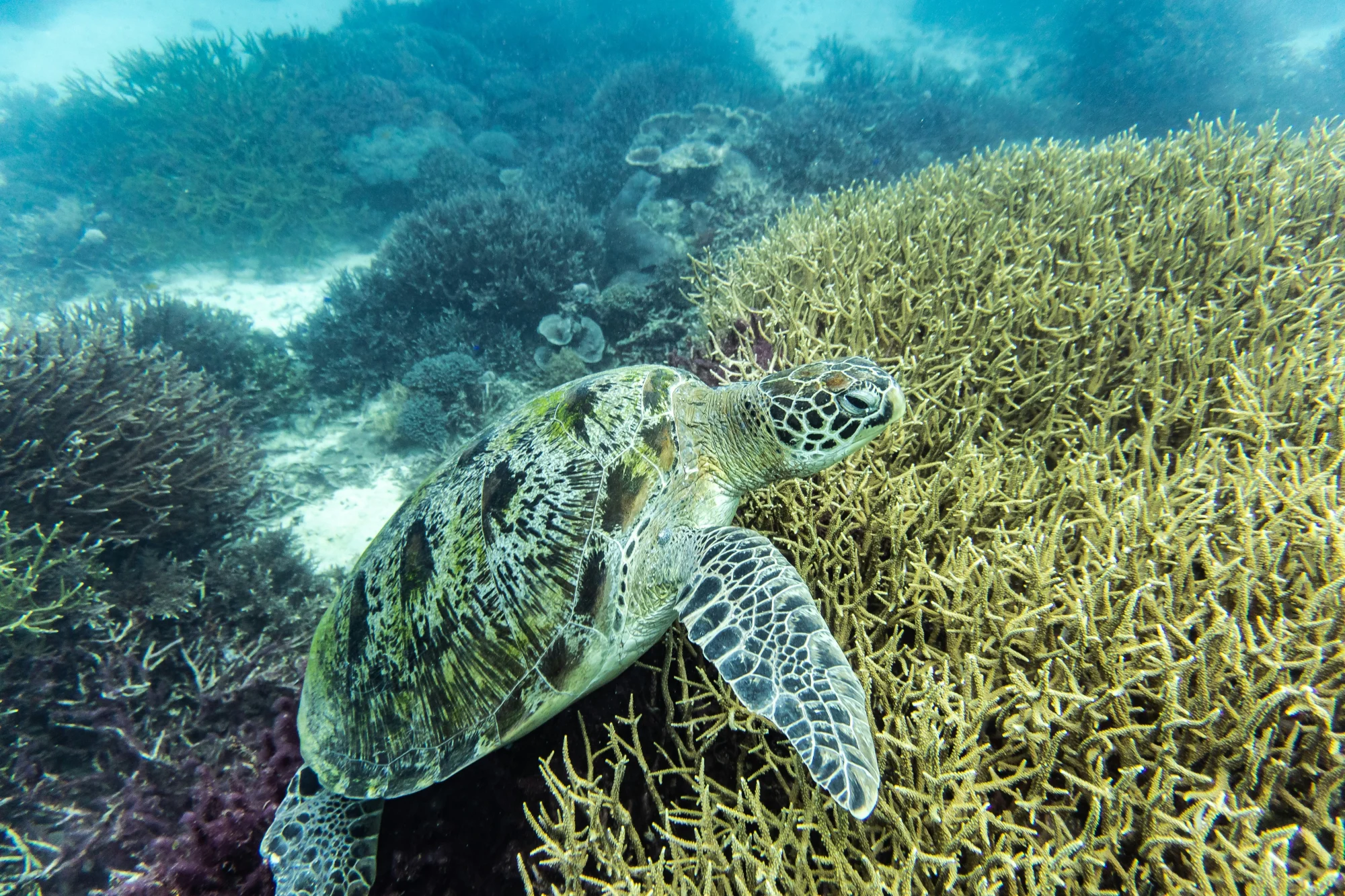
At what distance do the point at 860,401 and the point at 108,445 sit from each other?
537 cm

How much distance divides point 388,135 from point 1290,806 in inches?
571

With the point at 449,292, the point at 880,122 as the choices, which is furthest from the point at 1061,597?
the point at 880,122

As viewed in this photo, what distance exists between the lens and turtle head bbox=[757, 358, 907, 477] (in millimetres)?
1754

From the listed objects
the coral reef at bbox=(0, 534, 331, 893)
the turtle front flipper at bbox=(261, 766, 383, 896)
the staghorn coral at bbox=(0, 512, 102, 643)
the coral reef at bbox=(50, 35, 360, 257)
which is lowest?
the coral reef at bbox=(0, 534, 331, 893)

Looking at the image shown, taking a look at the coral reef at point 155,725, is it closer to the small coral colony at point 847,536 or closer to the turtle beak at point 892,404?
the small coral colony at point 847,536

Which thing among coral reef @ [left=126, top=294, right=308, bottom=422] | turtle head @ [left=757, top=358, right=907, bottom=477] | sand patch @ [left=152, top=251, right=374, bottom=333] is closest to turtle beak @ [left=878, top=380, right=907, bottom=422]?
turtle head @ [left=757, top=358, right=907, bottom=477]

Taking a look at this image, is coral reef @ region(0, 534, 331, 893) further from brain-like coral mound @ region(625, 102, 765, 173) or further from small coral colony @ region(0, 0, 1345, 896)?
brain-like coral mound @ region(625, 102, 765, 173)

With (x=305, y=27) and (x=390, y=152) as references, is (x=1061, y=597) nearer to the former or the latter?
(x=390, y=152)

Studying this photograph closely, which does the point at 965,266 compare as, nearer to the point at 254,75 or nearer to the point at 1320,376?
the point at 1320,376

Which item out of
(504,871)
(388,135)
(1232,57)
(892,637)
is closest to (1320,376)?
(892,637)

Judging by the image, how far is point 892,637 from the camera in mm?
1674

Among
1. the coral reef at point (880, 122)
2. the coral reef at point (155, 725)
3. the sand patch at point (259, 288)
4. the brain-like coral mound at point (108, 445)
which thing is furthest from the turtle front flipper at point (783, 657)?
the sand patch at point (259, 288)

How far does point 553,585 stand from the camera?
177 cm

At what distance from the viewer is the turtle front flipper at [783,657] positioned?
1.25m
